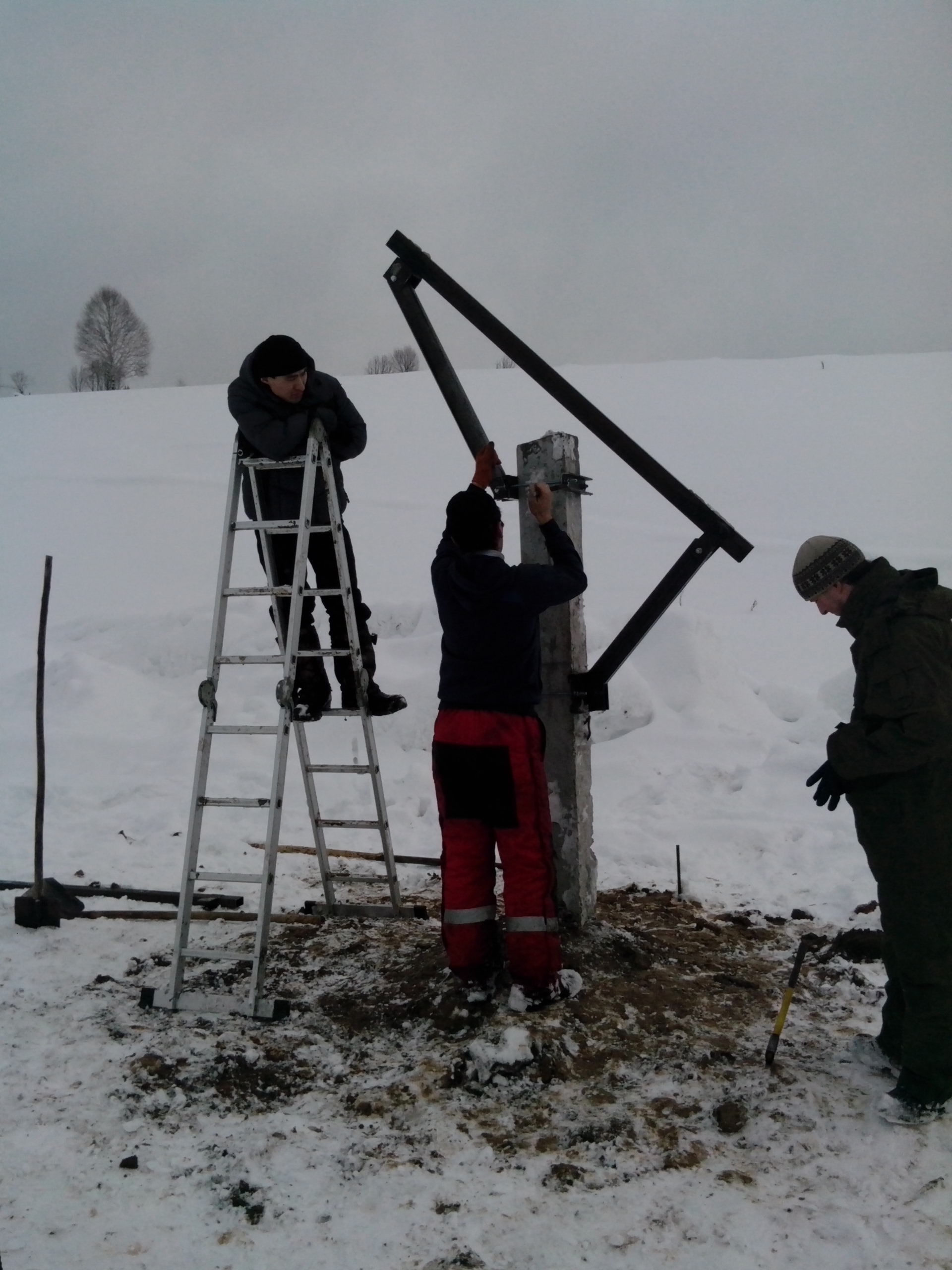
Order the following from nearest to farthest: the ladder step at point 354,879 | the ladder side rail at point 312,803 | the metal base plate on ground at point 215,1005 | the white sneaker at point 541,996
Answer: the white sneaker at point 541,996 < the metal base plate on ground at point 215,1005 < the ladder side rail at point 312,803 < the ladder step at point 354,879

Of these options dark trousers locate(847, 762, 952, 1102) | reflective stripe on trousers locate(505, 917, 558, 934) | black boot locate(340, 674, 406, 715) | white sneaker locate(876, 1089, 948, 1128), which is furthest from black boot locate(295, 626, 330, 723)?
white sneaker locate(876, 1089, 948, 1128)

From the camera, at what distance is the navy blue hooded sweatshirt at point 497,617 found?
144 inches

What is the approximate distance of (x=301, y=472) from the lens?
4.49 meters

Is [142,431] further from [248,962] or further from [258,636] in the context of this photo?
[248,962]

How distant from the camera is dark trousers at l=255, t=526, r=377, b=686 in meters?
4.58

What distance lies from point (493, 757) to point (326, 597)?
4.79ft

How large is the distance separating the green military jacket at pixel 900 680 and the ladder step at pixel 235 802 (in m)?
2.38

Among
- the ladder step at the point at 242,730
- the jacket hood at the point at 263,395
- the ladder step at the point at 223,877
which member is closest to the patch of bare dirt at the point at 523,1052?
the ladder step at the point at 223,877

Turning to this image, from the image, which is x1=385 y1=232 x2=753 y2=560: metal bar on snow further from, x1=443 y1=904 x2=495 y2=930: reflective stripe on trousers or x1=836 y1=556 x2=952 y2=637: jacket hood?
x1=443 y1=904 x2=495 y2=930: reflective stripe on trousers

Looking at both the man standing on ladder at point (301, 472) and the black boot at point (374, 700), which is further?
the black boot at point (374, 700)

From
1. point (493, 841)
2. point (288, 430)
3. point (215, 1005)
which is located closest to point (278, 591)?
point (288, 430)

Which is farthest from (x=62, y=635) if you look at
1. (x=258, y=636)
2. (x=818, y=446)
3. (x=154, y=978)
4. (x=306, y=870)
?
(x=818, y=446)

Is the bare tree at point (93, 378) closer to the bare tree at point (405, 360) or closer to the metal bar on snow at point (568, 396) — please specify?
the bare tree at point (405, 360)

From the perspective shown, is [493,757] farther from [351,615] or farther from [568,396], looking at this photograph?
[568,396]
